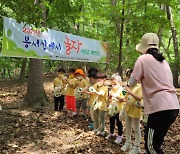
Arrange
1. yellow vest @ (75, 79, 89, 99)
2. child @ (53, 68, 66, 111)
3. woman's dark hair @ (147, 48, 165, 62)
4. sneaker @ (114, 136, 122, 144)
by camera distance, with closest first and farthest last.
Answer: woman's dark hair @ (147, 48, 165, 62)
sneaker @ (114, 136, 122, 144)
yellow vest @ (75, 79, 89, 99)
child @ (53, 68, 66, 111)

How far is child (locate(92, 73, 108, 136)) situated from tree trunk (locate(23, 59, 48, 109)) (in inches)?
113

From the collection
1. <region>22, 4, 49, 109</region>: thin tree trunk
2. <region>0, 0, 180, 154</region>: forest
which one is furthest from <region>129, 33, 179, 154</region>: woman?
<region>22, 4, 49, 109</region>: thin tree trunk

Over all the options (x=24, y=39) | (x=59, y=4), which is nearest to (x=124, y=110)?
(x=24, y=39)

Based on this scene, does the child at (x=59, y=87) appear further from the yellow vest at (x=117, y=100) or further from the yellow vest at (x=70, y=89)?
the yellow vest at (x=117, y=100)

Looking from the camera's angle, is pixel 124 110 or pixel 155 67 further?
pixel 124 110

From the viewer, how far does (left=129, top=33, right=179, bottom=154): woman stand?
301cm

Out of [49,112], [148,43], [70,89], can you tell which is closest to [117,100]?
[148,43]

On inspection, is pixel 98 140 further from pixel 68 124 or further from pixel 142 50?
pixel 142 50

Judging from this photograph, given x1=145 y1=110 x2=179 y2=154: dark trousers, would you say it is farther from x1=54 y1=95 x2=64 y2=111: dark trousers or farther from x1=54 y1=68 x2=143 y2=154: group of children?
x1=54 y1=95 x2=64 y2=111: dark trousers

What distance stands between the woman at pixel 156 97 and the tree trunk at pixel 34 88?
5.71 meters

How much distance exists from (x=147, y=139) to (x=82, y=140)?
9.03 ft

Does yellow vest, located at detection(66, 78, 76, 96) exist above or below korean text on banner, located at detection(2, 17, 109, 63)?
below

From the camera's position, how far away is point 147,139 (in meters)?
3.07

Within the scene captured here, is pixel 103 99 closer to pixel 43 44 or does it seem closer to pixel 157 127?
pixel 43 44
